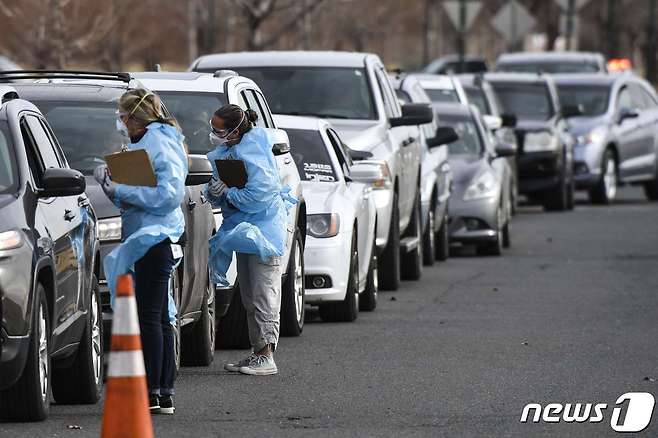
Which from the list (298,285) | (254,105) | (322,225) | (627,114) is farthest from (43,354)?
(627,114)

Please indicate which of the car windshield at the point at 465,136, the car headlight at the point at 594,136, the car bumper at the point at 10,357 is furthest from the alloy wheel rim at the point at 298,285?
the car headlight at the point at 594,136

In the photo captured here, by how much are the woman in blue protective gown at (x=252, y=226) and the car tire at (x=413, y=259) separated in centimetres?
730

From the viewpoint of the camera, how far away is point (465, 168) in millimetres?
22516

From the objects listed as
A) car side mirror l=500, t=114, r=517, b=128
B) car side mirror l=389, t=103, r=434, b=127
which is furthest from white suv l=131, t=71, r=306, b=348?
car side mirror l=500, t=114, r=517, b=128

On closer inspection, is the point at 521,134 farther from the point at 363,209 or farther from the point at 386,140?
the point at 363,209

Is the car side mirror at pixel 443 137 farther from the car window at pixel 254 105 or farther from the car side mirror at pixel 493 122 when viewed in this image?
the car window at pixel 254 105

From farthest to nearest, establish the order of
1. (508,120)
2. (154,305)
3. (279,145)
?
(508,120)
(279,145)
(154,305)

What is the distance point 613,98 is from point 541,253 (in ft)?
31.7

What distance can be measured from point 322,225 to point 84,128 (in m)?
2.63

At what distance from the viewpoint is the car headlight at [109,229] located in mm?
11297

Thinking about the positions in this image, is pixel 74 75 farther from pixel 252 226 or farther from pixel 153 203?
pixel 153 203

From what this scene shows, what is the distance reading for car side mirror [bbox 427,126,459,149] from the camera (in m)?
20.5

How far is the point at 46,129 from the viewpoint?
1054cm

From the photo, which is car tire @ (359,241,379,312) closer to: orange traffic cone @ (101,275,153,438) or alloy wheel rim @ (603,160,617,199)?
orange traffic cone @ (101,275,153,438)
